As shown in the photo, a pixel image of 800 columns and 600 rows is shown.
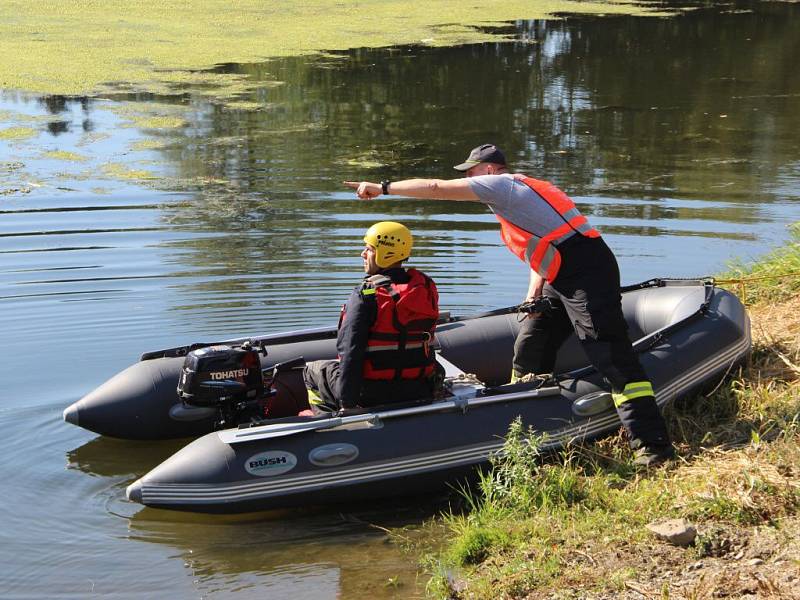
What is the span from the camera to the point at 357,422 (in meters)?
5.00

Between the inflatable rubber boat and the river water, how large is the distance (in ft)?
0.62

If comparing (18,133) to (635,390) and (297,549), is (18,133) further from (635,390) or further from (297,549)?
(635,390)

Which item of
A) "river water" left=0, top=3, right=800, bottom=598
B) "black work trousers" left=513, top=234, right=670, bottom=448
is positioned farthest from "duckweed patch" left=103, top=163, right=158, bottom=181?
"black work trousers" left=513, top=234, right=670, bottom=448

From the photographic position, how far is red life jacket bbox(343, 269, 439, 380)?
4898 mm

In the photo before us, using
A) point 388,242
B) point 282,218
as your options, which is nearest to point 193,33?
point 282,218

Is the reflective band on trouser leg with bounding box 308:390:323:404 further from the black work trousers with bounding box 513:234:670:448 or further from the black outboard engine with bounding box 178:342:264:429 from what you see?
the black work trousers with bounding box 513:234:670:448

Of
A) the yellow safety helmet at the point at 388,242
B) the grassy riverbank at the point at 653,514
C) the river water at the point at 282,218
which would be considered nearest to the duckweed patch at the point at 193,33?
the river water at the point at 282,218

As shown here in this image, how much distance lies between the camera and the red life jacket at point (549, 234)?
4996 mm

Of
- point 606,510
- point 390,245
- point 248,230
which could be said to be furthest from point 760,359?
point 248,230

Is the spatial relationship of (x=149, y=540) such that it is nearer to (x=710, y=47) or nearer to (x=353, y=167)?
(x=353, y=167)

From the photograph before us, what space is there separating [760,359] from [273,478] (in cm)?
267

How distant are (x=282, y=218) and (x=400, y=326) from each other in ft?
15.7

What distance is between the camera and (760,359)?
19.0ft

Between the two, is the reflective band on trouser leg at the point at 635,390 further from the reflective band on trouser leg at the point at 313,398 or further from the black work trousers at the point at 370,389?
the reflective band on trouser leg at the point at 313,398
